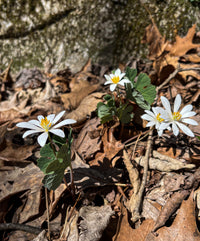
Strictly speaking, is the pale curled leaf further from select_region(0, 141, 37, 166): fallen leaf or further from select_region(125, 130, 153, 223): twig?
select_region(0, 141, 37, 166): fallen leaf

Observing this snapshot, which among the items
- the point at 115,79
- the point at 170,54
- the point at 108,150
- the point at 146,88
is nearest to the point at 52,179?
the point at 108,150

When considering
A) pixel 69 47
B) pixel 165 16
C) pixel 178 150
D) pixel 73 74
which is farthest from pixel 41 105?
pixel 165 16

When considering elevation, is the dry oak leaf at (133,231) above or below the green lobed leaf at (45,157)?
below

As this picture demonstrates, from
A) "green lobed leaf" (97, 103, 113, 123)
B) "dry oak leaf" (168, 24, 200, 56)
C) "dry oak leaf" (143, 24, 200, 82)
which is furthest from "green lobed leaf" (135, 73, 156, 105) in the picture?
"dry oak leaf" (168, 24, 200, 56)

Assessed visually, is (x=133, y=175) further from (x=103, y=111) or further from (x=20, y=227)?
(x=20, y=227)

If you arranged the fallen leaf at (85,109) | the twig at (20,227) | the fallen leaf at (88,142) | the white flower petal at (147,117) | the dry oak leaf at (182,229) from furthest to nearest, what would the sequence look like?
the fallen leaf at (85,109)
the fallen leaf at (88,142)
the white flower petal at (147,117)
the twig at (20,227)
the dry oak leaf at (182,229)

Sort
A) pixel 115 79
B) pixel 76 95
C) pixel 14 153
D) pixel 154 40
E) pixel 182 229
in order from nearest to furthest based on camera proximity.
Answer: pixel 182 229 → pixel 115 79 → pixel 14 153 → pixel 76 95 → pixel 154 40

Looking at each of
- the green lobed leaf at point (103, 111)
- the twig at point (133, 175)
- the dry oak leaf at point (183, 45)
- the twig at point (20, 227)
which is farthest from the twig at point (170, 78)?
the twig at point (20, 227)

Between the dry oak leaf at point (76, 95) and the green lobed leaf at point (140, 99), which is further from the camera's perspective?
the dry oak leaf at point (76, 95)

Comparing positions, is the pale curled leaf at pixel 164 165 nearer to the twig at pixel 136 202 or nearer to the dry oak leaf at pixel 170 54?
the twig at pixel 136 202
